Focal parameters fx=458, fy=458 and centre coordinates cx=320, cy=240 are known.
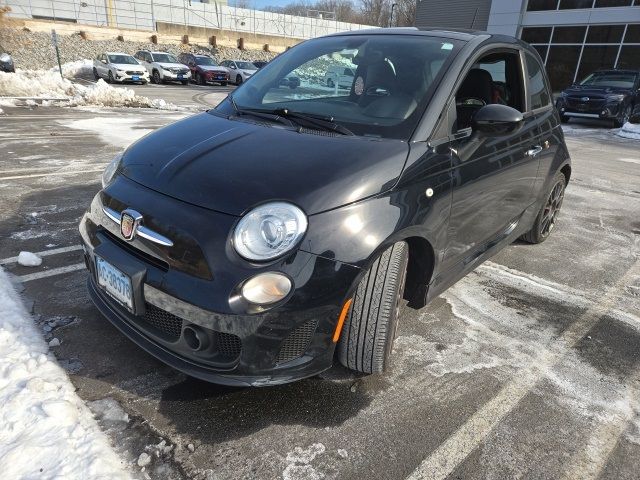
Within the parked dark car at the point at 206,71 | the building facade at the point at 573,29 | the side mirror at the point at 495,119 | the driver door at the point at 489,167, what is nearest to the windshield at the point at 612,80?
the building facade at the point at 573,29

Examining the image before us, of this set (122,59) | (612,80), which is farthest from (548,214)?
(122,59)

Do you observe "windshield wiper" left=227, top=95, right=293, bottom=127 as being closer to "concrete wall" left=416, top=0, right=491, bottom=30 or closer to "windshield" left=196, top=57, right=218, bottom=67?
"concrete wall" left=416, top=0, right=491, bottom=30

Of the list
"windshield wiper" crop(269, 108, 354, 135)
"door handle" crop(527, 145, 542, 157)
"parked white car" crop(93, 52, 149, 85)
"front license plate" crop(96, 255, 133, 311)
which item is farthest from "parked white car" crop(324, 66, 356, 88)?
"parked white car" crop(93, 52, 149, 85)

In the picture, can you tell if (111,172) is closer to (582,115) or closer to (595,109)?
(595,109)

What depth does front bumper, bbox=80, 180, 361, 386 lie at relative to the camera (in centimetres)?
183

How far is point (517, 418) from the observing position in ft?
7.26

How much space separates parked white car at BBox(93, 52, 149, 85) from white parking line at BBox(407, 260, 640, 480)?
22714 millimetres

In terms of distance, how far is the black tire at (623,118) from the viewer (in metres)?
14.7

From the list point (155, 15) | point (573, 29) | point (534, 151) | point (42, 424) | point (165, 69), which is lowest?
point (42, 424)

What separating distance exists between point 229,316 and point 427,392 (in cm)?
116

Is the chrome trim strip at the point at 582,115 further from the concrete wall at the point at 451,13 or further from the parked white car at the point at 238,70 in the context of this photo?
the parked white car at the point at 238,70

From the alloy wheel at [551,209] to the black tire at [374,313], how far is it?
2.75m

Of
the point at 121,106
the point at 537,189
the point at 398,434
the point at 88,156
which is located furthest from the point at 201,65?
the point at 398,434

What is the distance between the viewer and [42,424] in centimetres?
190
